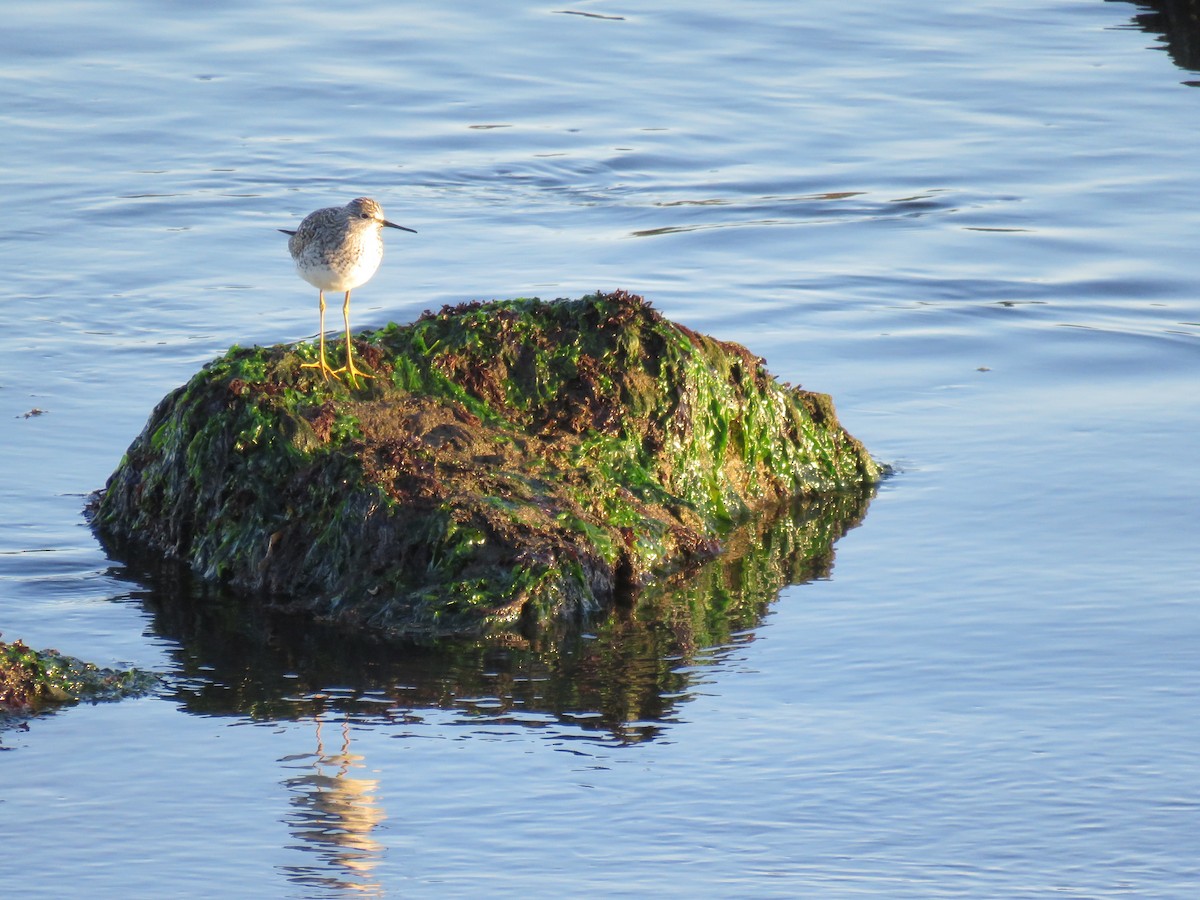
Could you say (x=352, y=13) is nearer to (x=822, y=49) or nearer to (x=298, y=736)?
(x=822, y=49)

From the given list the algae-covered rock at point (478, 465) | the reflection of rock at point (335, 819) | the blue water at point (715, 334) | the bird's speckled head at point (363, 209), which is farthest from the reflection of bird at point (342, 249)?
the reflection of rock at point (335, 819)

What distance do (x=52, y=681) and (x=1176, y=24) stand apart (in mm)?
14368

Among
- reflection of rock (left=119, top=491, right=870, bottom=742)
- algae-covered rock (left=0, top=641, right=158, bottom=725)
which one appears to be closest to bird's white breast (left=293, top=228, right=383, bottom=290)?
reflection of rock (left=119, top=491, right=870, bottom=742)

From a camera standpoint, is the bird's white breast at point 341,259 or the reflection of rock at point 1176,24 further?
the reflection of rock at point 1176,24

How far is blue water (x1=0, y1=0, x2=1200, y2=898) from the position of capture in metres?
5.66

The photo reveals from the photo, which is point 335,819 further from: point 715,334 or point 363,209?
point 715,334

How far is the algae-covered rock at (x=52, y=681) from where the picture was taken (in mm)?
6316

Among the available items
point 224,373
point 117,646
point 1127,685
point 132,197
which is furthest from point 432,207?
point 1127,685

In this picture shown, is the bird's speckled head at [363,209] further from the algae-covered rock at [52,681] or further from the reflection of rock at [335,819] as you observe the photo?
the reflection of rock at [335,819]

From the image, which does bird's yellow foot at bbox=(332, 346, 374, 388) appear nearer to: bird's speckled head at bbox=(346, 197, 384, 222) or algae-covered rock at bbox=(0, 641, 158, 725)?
bird's speckled head at bbox=(346, 197, 384, 222)

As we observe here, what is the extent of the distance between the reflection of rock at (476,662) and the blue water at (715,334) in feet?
0.10

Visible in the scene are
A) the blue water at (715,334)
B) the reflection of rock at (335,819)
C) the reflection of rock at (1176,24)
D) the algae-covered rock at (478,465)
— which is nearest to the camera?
the reflection of rock at (335,819)

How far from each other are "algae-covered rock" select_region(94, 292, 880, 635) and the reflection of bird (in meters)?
0.18

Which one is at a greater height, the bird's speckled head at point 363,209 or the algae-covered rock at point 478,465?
the bird's speckled head at point 363,209
